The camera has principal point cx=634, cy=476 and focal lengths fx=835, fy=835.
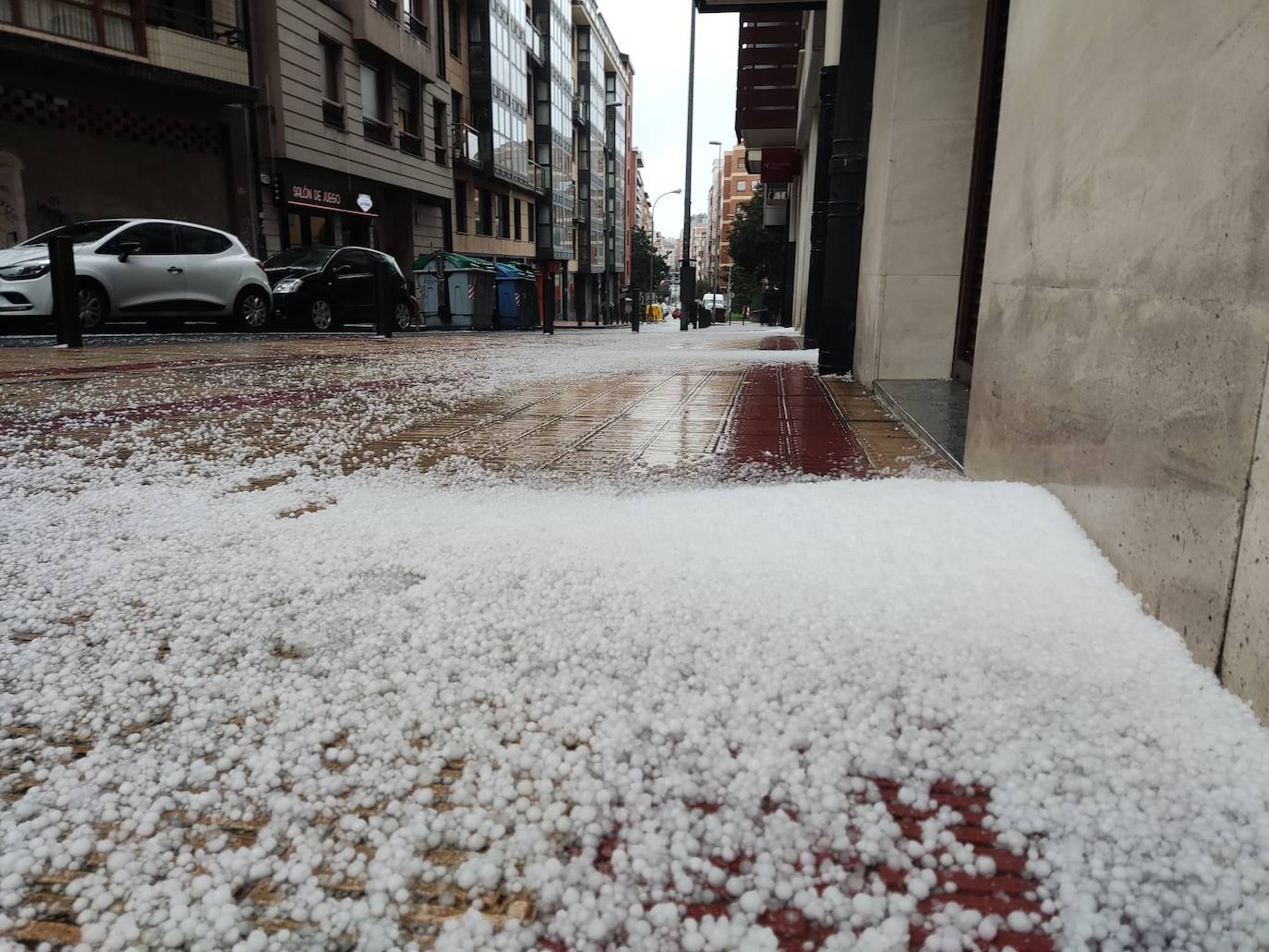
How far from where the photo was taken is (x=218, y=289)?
10.6 m

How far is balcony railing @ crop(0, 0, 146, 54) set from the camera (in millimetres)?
12148

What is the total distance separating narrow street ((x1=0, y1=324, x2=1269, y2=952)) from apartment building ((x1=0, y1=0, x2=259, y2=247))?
13.4 m

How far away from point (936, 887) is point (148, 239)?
11136mm

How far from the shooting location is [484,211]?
1188 inches

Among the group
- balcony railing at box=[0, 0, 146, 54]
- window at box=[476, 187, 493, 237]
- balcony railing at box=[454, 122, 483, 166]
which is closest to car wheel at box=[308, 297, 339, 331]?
balcony railing at box=[0, 0, 146, 54]

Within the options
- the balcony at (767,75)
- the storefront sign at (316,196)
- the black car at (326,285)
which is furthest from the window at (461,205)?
the black car at (326,285)

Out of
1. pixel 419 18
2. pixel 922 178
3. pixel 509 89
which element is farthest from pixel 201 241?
pixel 509 89

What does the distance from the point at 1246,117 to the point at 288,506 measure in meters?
2.31

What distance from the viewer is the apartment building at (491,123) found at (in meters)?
27.2

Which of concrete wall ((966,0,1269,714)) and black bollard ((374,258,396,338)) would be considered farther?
black bollard ((374,258,396,338))

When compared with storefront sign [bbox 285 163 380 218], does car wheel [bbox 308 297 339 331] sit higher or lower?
lower

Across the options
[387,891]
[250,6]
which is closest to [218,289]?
[250,6]

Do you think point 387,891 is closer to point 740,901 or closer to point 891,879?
point 740,901

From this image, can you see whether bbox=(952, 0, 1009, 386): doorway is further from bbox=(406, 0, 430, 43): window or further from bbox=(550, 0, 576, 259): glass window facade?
bbox=(550, 0, 576, 259): glass window facade
